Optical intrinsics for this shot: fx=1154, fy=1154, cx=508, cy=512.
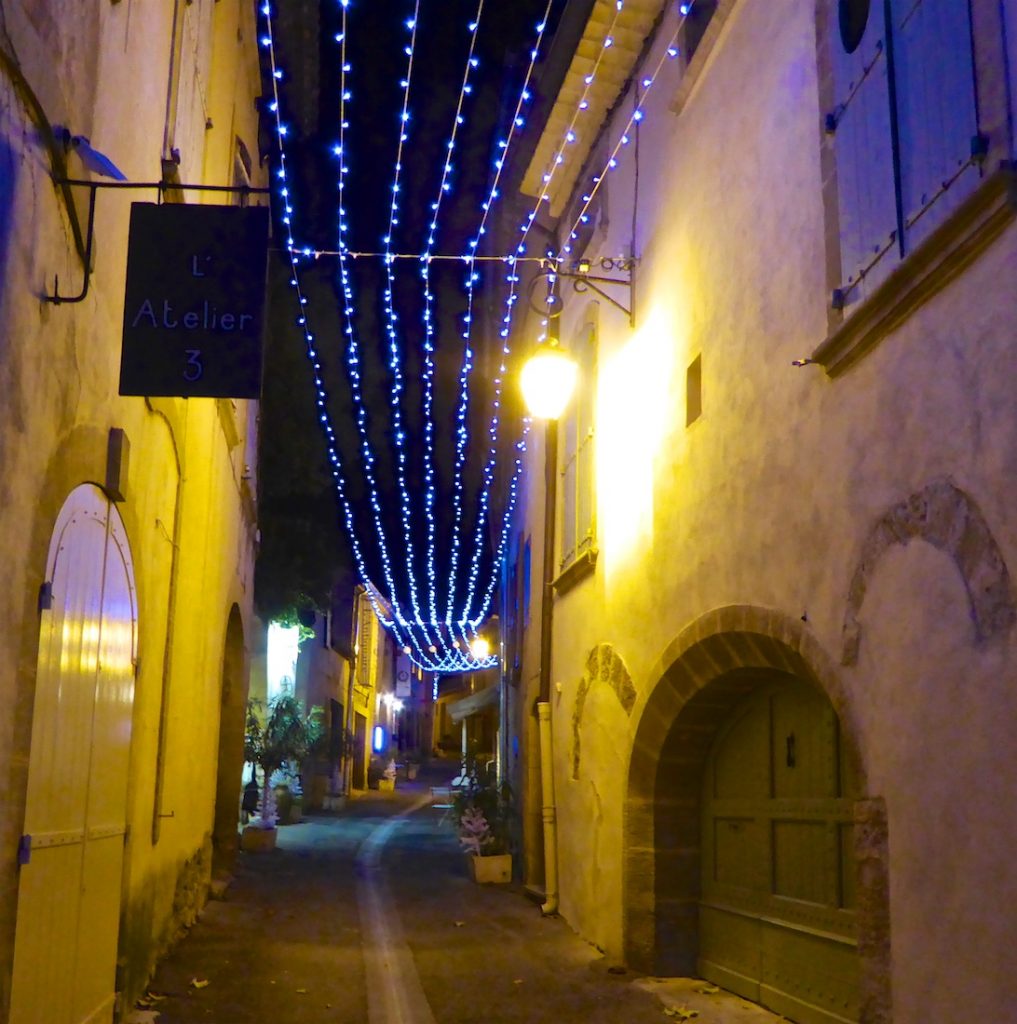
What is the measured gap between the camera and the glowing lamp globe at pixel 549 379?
8133mm

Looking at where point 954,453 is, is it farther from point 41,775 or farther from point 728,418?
point 41,775

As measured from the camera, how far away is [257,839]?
1655cm

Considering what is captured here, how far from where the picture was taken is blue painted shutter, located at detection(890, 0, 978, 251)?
14.3ft

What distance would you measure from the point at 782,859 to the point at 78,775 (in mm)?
4079

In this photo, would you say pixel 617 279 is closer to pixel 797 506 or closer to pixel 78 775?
pixel 797 506

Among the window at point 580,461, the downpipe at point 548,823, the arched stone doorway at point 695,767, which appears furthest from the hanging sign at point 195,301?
the downpipe at point 548,823

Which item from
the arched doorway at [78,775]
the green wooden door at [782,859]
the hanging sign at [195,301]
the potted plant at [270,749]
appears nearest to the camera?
the arched doorway at [78,775]

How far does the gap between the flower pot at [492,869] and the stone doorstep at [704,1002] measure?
6024 mm

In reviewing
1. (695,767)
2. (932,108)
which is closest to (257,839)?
(695,767)

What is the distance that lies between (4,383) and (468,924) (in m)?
8.03

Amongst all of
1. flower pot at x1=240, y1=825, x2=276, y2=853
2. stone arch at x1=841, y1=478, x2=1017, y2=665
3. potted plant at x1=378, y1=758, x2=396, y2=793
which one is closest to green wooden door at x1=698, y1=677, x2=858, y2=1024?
stone arch at x1=841, y1=478, x2=1017, y2=665

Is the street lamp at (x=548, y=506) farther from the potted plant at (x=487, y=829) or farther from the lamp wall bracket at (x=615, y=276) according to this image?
the potted plant at (x=487, y=829)

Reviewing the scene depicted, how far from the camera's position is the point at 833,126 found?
5.67 metres

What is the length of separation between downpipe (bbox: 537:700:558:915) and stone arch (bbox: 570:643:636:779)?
96 centimetres
